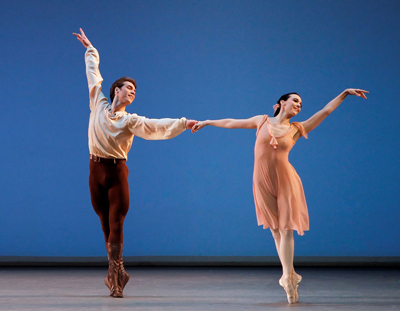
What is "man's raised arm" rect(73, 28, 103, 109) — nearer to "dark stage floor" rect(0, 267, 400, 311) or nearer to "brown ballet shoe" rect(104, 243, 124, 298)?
"brown ballet shoe" rect(104, 243, 124, 298)

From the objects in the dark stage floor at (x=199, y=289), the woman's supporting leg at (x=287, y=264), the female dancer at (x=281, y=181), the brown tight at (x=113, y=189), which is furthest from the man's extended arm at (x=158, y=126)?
the dark stage floor at (x=199, y=289)

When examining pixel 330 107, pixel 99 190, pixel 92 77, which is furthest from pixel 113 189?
pixel 330 107

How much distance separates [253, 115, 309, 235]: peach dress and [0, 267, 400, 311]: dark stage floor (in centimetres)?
60

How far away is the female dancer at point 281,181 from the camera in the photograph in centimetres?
389

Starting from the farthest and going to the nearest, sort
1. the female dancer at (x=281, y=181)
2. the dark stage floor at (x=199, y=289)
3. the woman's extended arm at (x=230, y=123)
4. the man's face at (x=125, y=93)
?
the man's face at (x=125, y=93)
the woman's extended arm at (x=230, y=123)
the female dancer at (x=281, y=181)
the dark stage floor at (x=199, y=289)

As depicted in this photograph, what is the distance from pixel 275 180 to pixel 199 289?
45.8 inches

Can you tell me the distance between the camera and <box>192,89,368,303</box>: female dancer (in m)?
3.89

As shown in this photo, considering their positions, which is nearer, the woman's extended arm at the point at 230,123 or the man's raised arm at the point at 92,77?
the woman's extended arm at the point at 230,123

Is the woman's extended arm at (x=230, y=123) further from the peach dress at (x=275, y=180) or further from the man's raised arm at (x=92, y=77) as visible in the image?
the man's raised arm at (x=92, y=77)

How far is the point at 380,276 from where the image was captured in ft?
16.5

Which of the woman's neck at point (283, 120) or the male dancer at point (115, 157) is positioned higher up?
the woman's neck at point (283, 120)

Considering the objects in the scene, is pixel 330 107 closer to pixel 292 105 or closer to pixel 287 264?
pixel 292 105

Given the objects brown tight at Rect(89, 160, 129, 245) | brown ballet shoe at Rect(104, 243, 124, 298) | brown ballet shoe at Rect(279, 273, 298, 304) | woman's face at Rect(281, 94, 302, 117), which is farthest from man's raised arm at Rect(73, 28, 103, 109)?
brown ballet shoe at Rect(279, 273, 298, 304)

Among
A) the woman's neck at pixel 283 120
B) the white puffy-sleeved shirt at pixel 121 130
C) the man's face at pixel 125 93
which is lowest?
the white puffy-sleeved shirt at pixel 121 130
